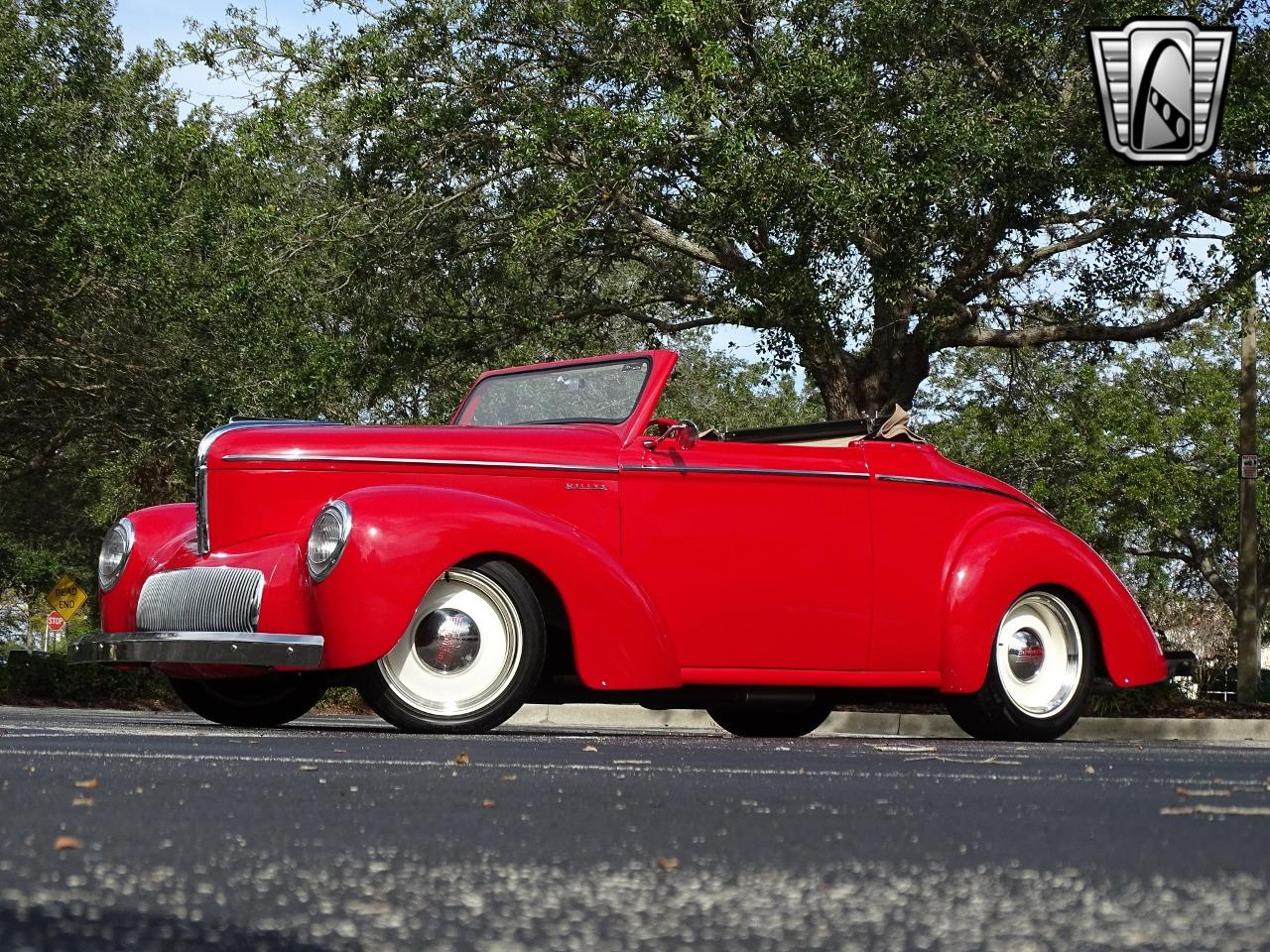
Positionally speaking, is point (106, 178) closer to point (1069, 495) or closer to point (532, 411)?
point (532, 411)

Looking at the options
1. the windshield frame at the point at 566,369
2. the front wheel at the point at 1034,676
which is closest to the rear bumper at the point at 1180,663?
the front wheel at the point at 1034,676

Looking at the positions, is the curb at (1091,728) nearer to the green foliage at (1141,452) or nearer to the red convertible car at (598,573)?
the red convertible car at (598,573)

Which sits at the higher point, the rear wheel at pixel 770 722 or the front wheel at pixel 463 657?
the front wheel at pixel 463 657

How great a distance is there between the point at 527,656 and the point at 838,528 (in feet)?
6.39

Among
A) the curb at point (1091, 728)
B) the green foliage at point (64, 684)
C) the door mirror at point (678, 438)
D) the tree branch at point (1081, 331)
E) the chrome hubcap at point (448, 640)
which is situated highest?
the tree branch at point (1081, 331)

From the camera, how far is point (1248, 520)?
2423 cm

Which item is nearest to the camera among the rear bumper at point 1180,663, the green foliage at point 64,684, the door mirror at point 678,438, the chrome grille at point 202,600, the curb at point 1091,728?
the chrome grille at point 202,600

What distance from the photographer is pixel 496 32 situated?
66.1ft

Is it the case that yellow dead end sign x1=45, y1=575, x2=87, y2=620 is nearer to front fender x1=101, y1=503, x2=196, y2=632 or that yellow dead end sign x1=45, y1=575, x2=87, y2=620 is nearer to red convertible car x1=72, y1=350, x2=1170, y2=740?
front fender x1=101, y1=503, x2=196, y2=632

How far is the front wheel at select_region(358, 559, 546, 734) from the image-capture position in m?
7.80

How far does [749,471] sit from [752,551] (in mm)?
394

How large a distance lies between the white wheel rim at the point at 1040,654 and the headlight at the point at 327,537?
11.6 ft

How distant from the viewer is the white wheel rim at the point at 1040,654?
931 centimetres

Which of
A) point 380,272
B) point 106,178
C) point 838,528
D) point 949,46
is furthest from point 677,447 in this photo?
point 106,178
